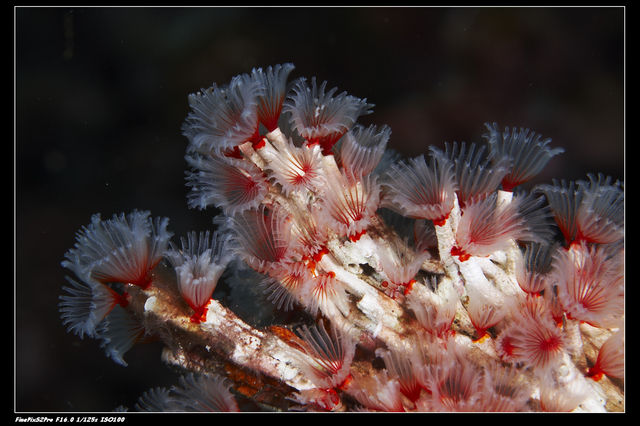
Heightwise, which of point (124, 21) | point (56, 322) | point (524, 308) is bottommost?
point (56, 322)

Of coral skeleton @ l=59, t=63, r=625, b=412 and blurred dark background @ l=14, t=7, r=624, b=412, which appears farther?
blurred dark background @ l=14, t=7, r=624, b=412

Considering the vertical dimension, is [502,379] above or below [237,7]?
below

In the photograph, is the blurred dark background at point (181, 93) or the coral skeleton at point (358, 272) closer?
the coral skeleton at point (358, 272)
